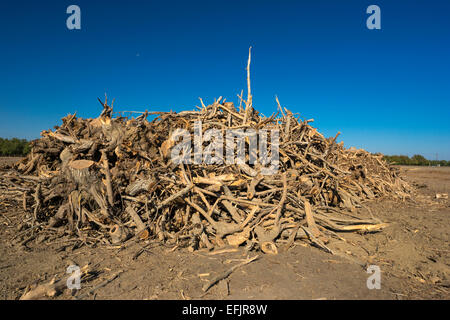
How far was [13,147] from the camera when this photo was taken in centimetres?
2756

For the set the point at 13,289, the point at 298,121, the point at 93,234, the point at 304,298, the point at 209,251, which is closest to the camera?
the point at 304,298

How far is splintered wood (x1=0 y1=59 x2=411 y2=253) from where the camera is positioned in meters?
3.90

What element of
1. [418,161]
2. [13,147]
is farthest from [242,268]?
[418,161]

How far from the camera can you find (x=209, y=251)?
354cm

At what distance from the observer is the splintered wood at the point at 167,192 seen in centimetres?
390

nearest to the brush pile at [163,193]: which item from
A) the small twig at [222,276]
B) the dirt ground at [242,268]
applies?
the dirt ground at [242,268]

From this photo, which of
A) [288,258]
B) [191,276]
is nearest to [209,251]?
[191,276]

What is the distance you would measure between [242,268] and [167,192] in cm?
195

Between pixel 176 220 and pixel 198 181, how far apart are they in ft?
2.52

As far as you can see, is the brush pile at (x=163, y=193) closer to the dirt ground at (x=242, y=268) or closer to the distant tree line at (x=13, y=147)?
the dirt ground at (x=242, y=268)

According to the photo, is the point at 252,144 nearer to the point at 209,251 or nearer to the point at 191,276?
the point at 209,251

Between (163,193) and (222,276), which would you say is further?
(163,193)

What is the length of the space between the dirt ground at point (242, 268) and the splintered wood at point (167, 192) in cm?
26

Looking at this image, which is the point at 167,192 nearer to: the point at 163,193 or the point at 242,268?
the point at 163,193
